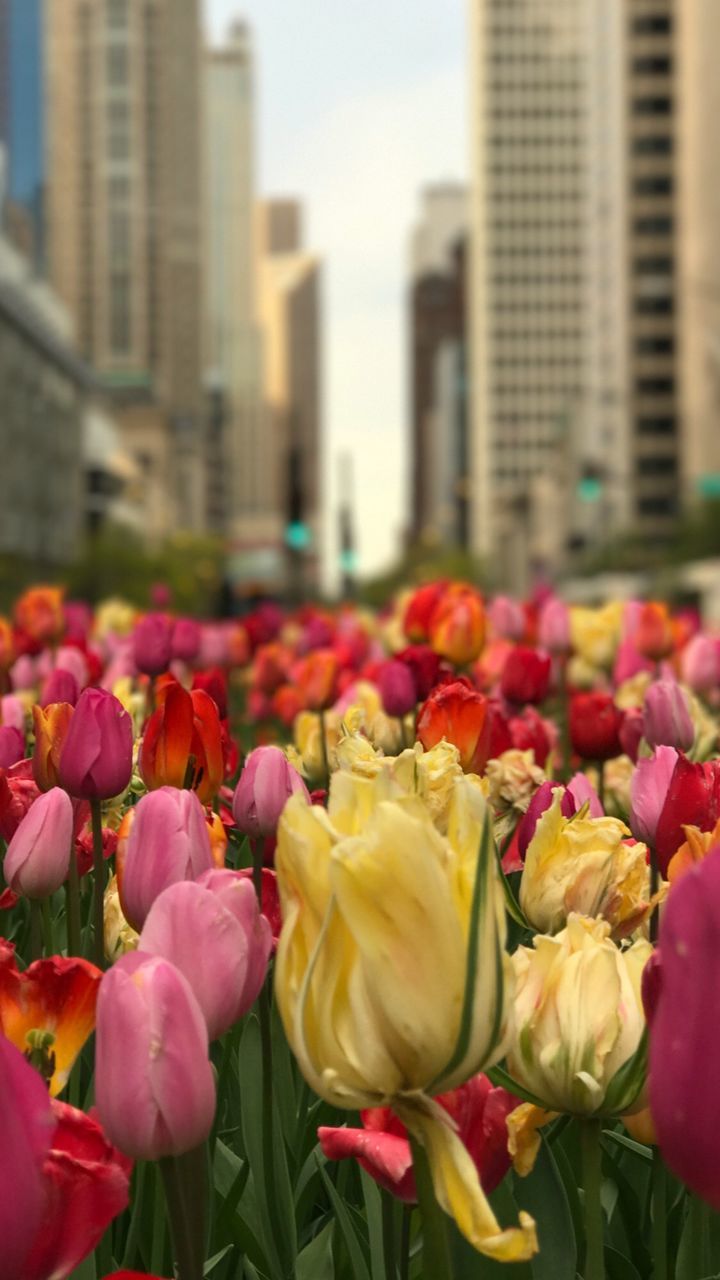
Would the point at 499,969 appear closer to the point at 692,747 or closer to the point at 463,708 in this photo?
the point at 463,708

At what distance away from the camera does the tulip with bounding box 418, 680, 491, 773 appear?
2.74m

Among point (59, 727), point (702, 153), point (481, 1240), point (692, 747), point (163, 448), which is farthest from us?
point (163, 448)

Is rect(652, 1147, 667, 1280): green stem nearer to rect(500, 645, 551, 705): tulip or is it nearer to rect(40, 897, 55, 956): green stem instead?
rect(40, 897, 55, 956): green stem

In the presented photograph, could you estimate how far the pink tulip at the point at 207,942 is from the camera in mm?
1464

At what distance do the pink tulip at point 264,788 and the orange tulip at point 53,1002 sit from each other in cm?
62

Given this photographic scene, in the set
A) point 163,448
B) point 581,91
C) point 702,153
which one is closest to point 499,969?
point 702,153

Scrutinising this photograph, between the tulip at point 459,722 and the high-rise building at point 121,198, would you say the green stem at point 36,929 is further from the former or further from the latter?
the high-rise building at point 121,198

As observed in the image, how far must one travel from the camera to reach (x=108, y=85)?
186m

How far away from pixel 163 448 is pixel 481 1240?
529 ft

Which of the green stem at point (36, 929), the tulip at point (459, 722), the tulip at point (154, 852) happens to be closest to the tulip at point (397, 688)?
the tulip at point (459, 722)

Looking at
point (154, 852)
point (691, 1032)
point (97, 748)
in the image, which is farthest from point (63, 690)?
point (691, 1032)

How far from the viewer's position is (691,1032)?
123 centimetres

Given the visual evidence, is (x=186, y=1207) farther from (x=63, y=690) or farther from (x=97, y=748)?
(x=63, y=690)

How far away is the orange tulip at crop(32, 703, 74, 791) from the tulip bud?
205 centimetres
